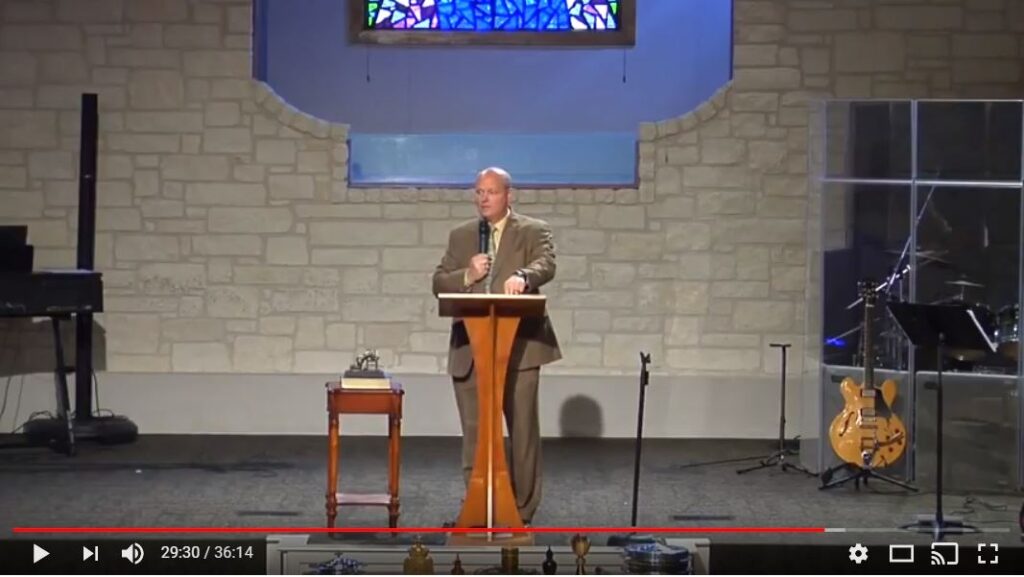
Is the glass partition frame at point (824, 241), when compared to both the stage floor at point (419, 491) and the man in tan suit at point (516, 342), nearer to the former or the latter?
the stage floor at point (419, 491)

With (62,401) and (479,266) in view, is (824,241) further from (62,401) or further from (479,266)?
(62,401)

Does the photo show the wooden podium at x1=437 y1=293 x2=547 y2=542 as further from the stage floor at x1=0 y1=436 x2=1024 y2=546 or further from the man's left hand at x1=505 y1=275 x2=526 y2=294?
the stage floor at x1=0 y1=436 x2=1024 y2=546

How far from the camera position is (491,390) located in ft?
22.9

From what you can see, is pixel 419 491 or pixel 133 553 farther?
pixel 419 491

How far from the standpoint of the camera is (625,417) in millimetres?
10562

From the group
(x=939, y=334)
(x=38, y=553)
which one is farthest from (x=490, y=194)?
(x=38, y=553)

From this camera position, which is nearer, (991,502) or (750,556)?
(750,556)

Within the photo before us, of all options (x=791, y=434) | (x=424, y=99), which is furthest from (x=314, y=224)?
(x=791, y=434)

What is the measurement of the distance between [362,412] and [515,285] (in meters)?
1.05

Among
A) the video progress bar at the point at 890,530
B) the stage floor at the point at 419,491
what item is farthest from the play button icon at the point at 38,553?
the video progress bar at the point at 890,530

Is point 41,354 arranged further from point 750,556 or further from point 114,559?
point 750,556

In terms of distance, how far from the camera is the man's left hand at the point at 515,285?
273 inches

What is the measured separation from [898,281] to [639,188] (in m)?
2.08

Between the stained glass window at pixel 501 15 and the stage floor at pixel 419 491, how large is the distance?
2.70 meters
